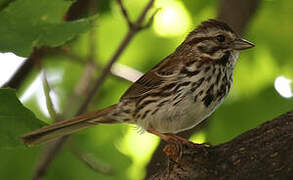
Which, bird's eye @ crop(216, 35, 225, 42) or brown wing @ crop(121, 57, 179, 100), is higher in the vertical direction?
bird's eye @ crop(216, 35, 225, 42)

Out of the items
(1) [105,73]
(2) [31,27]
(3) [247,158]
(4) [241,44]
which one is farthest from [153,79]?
(2) [31,27]

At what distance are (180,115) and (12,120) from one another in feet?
6.16

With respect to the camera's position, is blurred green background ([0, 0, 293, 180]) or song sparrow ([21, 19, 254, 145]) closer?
song sparrow ([21, 19, 254, 145])

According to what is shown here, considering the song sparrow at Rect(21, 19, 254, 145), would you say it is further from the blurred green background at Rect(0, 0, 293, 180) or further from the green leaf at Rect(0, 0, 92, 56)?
the green leaf at Rect(0, 0, 92, 56)

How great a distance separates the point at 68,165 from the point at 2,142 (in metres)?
2.52

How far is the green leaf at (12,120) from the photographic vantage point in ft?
9.54

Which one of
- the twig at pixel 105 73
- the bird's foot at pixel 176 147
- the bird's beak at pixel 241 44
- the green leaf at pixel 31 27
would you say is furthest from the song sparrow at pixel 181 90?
the green leaf at pixel 31 27

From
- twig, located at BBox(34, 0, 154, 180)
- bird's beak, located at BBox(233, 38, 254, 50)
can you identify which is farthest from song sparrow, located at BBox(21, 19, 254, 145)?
twig, located at BBox(34, 0, 154, 180)

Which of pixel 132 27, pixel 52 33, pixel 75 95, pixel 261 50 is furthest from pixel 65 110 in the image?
pixel 52 33

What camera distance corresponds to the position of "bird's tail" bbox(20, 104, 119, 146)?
178 inches

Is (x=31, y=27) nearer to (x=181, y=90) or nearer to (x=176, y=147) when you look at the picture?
(x=176, y=147)

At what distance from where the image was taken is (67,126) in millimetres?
4773

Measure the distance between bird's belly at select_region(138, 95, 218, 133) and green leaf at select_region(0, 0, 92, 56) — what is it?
1.47 meters

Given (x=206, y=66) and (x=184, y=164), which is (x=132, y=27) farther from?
(x=184, y=164)
